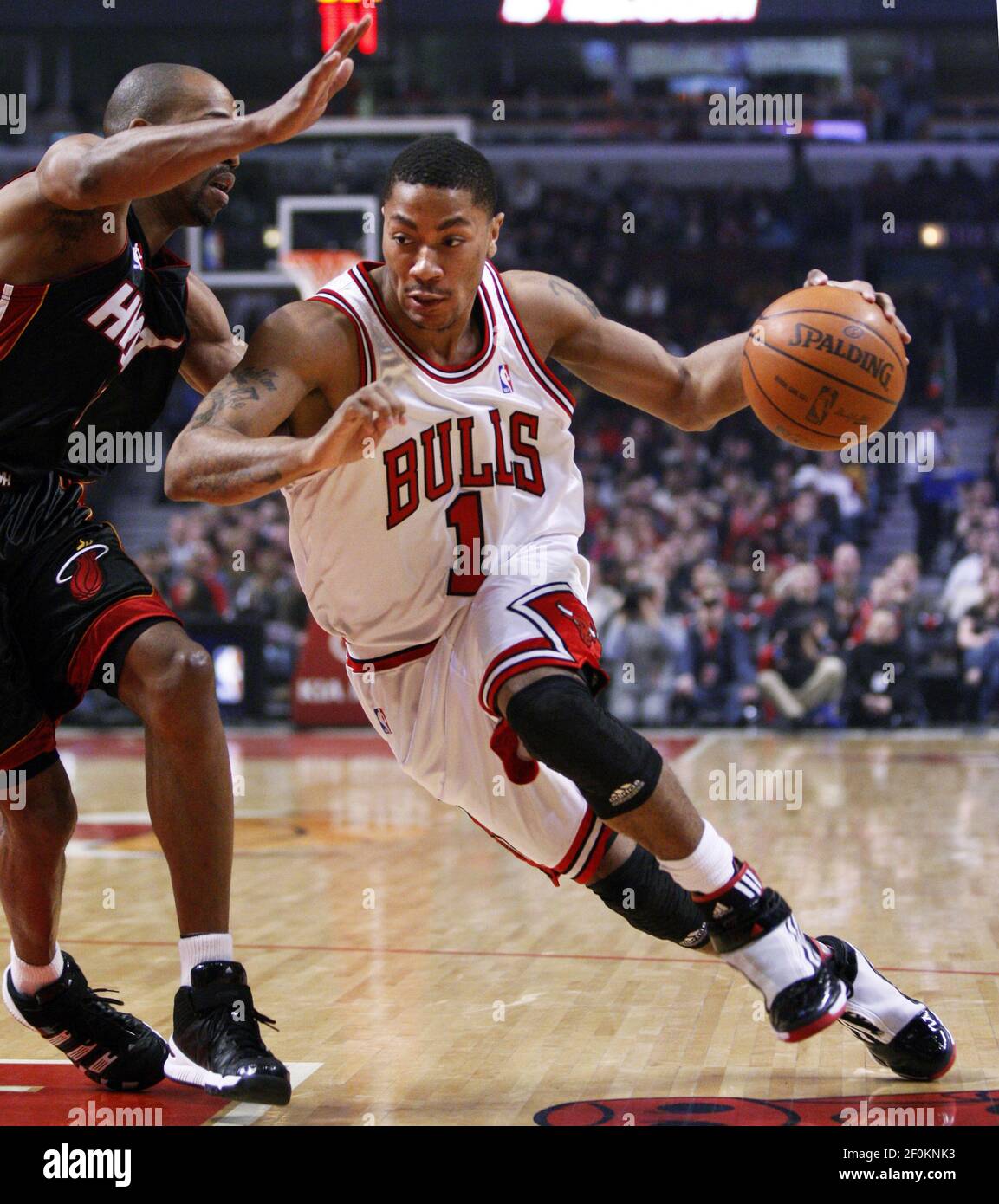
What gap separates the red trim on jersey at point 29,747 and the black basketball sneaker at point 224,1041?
642 mm

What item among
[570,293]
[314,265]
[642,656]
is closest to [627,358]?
[570,293]

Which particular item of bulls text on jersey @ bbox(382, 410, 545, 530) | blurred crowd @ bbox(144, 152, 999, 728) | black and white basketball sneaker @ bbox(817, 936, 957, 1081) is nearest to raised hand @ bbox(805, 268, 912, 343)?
bulls text on jersey @ bbox(382, 410, 545, 530)

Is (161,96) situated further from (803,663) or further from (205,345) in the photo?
(803,663)

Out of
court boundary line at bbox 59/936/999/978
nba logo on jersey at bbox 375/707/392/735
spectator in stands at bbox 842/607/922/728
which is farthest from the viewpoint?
spectator in stands at bbox 842/607/922/728

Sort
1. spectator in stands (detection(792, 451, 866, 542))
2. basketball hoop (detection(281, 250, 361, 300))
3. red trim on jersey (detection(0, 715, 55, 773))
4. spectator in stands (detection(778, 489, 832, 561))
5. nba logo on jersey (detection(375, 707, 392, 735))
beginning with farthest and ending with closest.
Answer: spectator in stands (detection(792, 451, 866, 542))
spectator in stands (detection(778, 489, 832, 561))
basketball hoop (detection(281, 250, 361, 300))
nba logo on jersey (detection(375, 707, 392, 735))
red trim on jersey (detection(0, 715, 55, 773))

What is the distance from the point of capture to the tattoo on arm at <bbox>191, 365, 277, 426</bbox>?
133 inches

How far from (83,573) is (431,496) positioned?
2.78ft

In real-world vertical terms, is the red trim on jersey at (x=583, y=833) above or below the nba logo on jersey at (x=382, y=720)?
below

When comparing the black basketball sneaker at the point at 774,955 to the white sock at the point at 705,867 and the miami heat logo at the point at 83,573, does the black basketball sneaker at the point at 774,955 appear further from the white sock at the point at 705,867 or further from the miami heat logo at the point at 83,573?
the miami heat logo at the point at 83,573

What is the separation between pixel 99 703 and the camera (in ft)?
47.3

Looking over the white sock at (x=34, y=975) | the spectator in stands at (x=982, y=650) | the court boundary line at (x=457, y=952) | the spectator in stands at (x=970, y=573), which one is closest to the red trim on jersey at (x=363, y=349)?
the white sock at (x=34, y=975)

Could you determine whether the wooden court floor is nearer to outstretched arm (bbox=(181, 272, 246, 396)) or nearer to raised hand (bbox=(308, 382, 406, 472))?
raised hand (bbox=(308, 382, 406, 472))

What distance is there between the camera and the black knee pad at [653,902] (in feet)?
12.1

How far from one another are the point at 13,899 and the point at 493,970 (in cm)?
170
